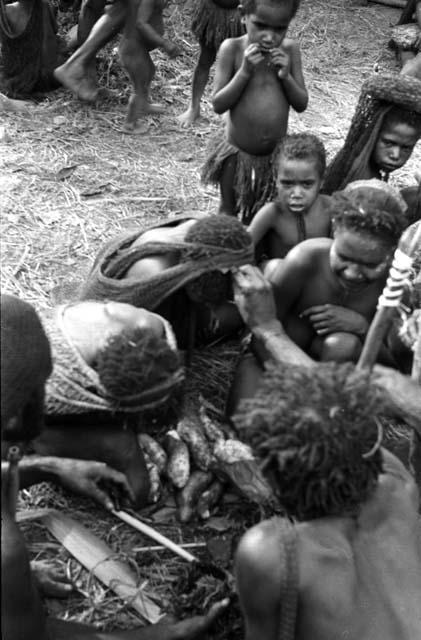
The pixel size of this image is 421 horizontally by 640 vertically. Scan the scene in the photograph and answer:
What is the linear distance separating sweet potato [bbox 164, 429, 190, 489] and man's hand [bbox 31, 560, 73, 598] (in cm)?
51

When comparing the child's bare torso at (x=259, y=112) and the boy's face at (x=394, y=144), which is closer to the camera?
the boy's face at (x=394, y=144)

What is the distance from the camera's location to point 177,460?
295 centimetres

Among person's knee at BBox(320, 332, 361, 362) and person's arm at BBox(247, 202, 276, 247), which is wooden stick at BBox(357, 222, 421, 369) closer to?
person's knee at BBox(320, 332, 361, 362)

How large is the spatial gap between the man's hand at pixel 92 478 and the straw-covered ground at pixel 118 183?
0.36 ft

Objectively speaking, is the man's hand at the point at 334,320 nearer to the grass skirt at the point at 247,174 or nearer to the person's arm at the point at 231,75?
the grass skirt at the point at 247,174

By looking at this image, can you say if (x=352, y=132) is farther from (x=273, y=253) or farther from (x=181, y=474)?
(x=181, y=474)

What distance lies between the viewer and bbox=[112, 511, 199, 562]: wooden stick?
106 inches

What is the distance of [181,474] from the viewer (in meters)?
2.91

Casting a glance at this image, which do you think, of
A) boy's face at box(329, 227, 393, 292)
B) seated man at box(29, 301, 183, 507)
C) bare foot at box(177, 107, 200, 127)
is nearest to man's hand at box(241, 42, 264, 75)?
boy's face at box(329, 227, 393, 292)

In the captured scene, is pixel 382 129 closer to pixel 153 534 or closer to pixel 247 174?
→ pixel 247 174

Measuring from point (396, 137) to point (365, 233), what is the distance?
115 centimetres

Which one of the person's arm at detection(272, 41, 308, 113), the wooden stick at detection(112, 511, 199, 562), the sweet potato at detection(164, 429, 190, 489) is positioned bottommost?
the wooden stick at detection(112, 511, 199, 562)

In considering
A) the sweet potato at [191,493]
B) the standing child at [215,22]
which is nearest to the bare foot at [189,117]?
the standing child at [215,22]

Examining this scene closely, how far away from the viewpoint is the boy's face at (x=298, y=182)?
346cm
